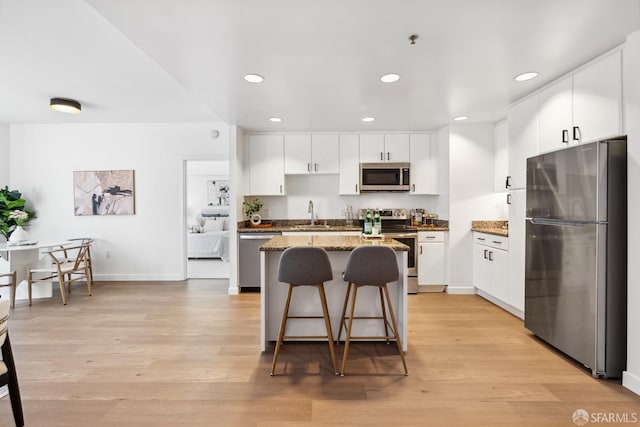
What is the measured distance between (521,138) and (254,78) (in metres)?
2.73

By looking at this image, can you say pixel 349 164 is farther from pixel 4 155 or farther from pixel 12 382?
pixel 4 155

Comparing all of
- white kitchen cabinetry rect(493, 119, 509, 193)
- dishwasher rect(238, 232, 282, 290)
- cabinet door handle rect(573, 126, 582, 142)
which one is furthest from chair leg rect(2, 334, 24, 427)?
white kitchen cabinetry rect(493, 119, 509, 193)

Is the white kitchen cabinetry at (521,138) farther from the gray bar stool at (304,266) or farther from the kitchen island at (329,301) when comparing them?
the gray bar stool at (304,266)

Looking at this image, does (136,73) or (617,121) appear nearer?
(617,121)

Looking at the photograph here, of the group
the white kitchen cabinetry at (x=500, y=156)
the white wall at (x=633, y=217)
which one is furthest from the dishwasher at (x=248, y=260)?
the white wall at (x=633, y=217)

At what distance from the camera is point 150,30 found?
2045 mm

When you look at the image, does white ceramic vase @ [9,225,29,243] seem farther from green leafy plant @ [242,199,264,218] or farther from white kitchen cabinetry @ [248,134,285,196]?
white kitchen cabinetry @ [248,134,285,196]

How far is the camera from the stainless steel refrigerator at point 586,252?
2.16 m

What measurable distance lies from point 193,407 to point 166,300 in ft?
8.31

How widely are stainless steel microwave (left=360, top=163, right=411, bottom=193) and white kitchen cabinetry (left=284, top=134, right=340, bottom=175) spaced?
1.80ft

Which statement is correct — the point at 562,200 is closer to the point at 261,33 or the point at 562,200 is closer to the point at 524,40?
the point at 524,40

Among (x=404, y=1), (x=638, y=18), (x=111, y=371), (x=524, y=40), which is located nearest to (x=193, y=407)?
(x=111, y=371)

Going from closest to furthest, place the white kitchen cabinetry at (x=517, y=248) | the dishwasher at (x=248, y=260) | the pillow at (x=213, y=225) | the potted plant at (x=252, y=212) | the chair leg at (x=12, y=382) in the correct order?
Result: the chair leg at (x=12, y=382) → the white kitchen cabinetry at (x=517, y=248) → the dishwasher at (x=248, y=260) → the potted plant at (x=252, y=212) → the pillow at (x=213, y=225)

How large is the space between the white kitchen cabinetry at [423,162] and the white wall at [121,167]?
9.70 ft
